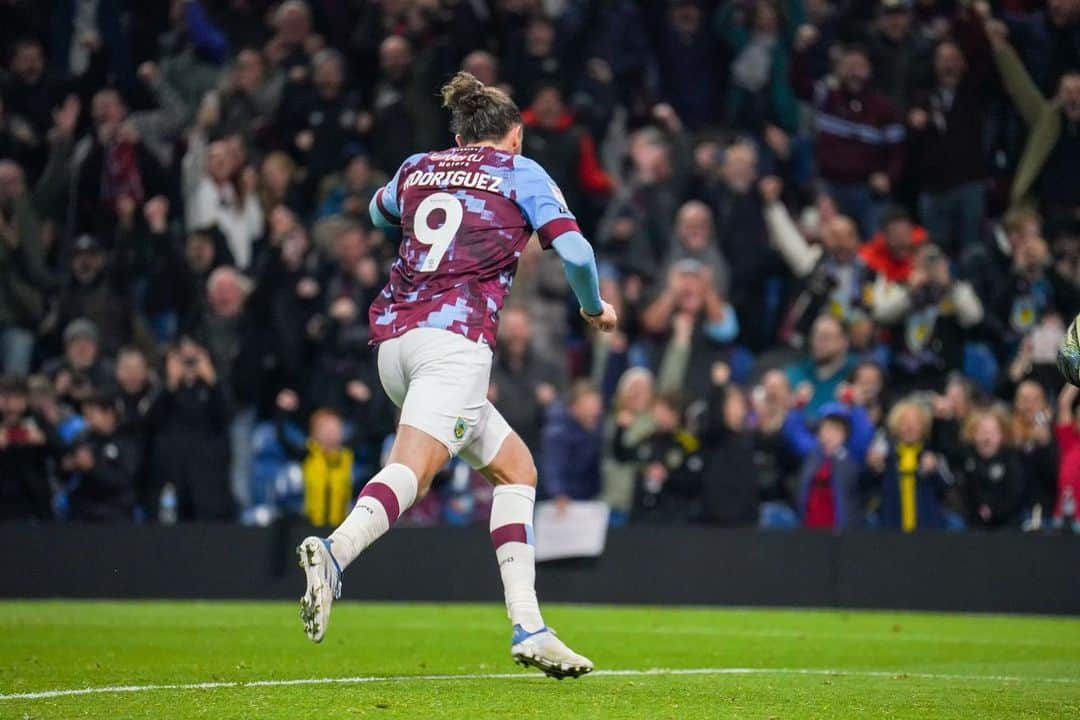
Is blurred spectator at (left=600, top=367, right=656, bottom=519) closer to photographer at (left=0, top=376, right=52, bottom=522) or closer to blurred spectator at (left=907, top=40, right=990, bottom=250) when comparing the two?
blurred spectator at (left=907, top=40, right=990, bottom=250)

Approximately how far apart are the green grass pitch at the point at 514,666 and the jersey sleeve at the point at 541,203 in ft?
6.17

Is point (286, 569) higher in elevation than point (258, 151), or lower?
lower

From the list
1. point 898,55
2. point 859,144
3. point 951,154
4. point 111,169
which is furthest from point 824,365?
point 111,169

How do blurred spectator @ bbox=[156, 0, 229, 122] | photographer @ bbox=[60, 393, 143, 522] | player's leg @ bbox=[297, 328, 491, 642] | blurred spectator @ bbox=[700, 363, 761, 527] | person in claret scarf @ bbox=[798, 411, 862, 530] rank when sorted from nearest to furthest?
player's leg @ bbox=[297, 328, 491, 642] → person in claret scarf @ bbox=[798, 411, 862, 530] → blurred spectator @ bbox=[700, 363, 761, 527] → photographer @ bbox=[60, 393, 143, 522] → blurred spectator @ bbox=[156, 0, 229, 122]

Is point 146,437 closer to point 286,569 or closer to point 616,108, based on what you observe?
point 286,569

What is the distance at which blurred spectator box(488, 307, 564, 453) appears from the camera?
15.4 meters

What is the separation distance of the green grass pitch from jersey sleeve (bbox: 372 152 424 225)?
203 cm

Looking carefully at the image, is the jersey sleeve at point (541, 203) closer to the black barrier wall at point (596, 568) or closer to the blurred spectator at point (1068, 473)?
the black barrier wall at point (596, 568)

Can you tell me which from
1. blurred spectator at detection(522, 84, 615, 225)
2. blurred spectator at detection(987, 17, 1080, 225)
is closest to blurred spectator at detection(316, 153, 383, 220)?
blurred spectator at detection(522, 84, 615, 225)

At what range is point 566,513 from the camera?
14.8 m

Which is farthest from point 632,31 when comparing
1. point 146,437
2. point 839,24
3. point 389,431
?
point 146,437

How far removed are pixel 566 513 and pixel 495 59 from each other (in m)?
5.37

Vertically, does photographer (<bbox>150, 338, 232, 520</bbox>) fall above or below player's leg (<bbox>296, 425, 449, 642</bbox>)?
above

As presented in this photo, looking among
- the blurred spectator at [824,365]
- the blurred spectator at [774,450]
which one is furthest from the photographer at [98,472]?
the blurred spectator at [824,365]
